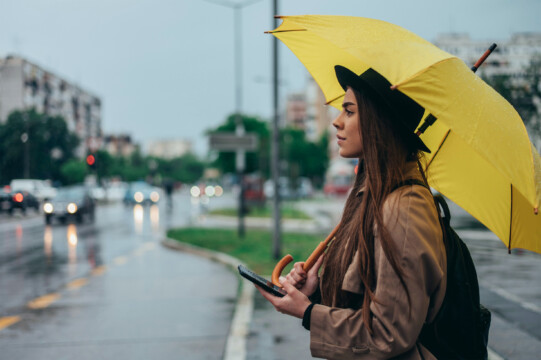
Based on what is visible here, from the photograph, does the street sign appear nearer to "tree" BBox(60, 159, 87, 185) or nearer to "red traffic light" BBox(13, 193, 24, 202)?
"red traffic light" BBox(13, 193, 24, 202)

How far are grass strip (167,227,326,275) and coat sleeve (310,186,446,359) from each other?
7.67 meters

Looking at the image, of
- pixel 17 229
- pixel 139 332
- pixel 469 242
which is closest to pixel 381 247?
pixel 139 332

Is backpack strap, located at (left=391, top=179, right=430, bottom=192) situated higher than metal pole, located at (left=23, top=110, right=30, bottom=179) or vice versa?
metal pole, located at (left=23, top=110, right=30, bottom=179)

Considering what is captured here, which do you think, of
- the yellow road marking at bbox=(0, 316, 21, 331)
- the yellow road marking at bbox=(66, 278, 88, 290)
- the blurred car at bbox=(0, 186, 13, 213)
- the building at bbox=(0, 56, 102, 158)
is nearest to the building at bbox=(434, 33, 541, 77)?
the yellow road marking at bbox=(66, 278, 88, 290)

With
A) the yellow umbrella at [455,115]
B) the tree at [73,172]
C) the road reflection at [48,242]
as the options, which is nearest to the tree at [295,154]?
the tree at [73,172]

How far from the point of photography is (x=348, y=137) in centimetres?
195

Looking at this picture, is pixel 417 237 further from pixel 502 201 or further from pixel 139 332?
pixel 139 332

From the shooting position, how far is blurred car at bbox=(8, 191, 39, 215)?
102ft

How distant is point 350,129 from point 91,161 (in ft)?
84.1

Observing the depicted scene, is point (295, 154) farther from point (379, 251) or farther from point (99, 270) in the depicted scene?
point (379, 251)

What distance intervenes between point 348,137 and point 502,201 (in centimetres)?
87

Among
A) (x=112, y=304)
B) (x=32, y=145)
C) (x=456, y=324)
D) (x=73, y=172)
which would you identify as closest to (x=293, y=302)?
(x=456, y=324)

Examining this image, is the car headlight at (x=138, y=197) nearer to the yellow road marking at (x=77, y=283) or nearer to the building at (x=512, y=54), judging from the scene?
the building at (x=512, y=54)

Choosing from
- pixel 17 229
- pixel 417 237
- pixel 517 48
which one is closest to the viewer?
pixel 417 237
